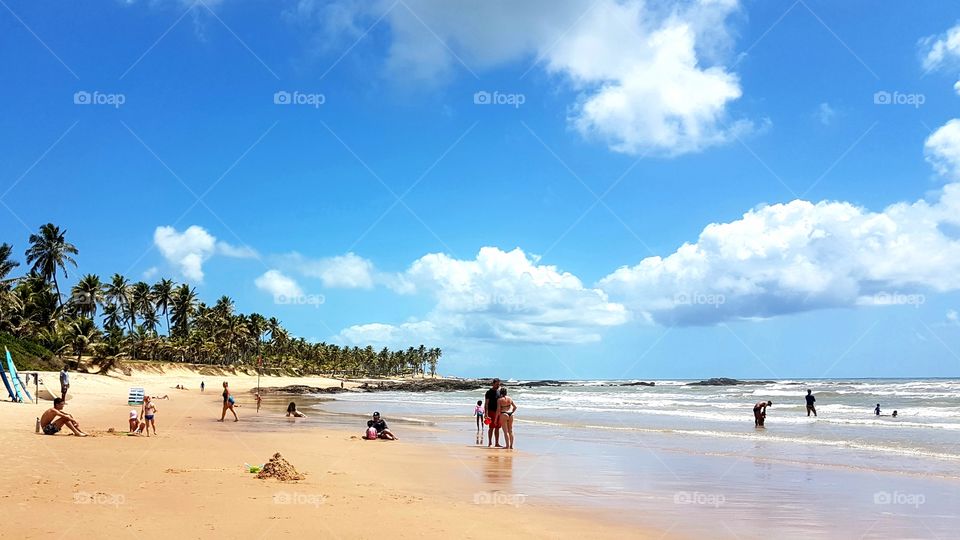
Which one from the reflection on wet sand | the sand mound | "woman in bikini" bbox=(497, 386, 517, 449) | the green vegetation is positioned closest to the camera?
the sand mound

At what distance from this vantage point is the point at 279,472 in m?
11.2

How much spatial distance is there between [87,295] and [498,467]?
79.6m

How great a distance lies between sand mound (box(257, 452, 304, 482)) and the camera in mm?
11156

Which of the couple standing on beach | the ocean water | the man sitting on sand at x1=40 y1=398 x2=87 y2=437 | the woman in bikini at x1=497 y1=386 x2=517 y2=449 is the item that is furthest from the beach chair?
the woman in bikini at x1=497 y1=386 x2=517 y2=449

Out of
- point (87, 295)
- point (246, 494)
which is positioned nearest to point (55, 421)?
point (246, 494)

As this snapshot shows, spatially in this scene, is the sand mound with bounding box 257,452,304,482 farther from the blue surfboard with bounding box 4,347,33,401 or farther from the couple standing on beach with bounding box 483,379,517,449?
the blue surfboard with bounding box 4,347,33,401

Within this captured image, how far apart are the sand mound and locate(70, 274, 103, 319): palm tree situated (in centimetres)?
7955

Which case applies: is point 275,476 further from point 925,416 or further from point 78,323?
point 78,323

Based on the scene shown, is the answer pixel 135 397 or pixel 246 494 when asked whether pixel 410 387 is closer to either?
pixel 135 397

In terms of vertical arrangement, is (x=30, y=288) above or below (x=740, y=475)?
above

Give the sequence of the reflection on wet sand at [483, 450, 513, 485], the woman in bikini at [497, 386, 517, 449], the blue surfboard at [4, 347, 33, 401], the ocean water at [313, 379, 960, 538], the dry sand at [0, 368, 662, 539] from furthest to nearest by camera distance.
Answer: the blue surfboard at [4, 347, 33, 401]
the woman in bikini at [497, 386, 517, 449]
the reflection on wet sand at [483, 450, 513, 485]
the ocean water at [313, 379, 960, 538]
the dry sand at [0, 368, 662, 539]

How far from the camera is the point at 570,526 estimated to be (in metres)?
8.76

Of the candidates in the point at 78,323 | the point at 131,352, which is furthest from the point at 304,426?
the point at 131,352

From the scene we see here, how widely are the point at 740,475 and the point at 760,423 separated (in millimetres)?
15581
